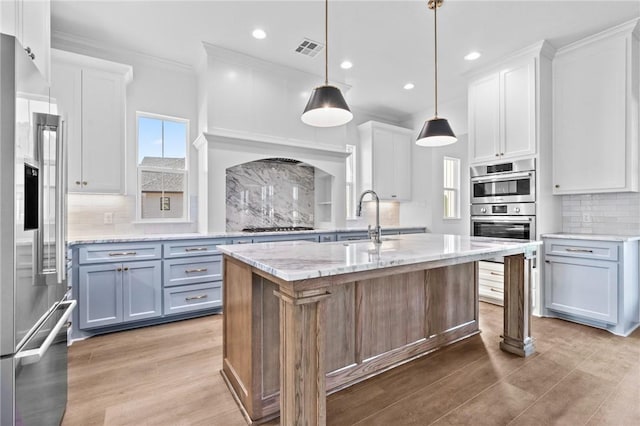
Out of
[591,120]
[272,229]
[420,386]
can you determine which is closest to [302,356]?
[420,386]

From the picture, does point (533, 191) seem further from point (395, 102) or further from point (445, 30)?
point (395, 102)

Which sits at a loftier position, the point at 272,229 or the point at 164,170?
the point at 164,170

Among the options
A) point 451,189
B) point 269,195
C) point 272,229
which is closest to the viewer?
point 272,229

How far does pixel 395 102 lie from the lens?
5.45 metres

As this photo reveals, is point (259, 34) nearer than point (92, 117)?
No

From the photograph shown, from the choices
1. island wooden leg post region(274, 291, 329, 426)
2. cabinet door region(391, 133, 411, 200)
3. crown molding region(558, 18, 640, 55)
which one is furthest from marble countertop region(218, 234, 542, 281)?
cabinet door region(391, 133, 411, 200)

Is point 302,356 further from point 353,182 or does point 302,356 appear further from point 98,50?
point 353,182

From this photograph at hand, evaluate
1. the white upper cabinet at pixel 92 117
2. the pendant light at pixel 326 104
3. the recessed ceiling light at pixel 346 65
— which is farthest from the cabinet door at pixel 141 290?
the recessed ceiling light at pixel 346 65

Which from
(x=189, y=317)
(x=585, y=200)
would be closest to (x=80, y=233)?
(x=189, y=317)

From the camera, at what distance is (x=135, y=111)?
3.79m

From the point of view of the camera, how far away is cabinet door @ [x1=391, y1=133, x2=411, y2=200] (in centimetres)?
573

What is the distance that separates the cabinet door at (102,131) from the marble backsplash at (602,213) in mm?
5079

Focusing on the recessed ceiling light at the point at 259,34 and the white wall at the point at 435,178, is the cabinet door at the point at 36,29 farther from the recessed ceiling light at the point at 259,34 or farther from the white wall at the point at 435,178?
the white wall at the point at 435,178

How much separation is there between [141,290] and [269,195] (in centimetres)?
205
